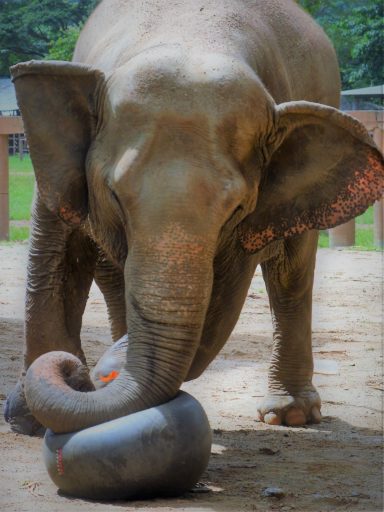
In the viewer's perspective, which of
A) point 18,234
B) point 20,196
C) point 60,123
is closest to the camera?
point 60,123

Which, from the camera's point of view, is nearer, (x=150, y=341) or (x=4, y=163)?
(x=150, y=341)

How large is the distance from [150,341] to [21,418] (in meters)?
1.48

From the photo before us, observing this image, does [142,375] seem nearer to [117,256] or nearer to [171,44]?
[117,256]

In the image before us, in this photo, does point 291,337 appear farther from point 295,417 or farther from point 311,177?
point 311,177

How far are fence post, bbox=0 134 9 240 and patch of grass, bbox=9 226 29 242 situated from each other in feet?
0.50

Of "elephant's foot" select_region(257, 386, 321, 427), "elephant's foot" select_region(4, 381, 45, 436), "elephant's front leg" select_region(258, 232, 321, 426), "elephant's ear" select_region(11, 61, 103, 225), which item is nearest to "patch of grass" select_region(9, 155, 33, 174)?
"elephant's front leg" select_region(258, 232, 321, 426)

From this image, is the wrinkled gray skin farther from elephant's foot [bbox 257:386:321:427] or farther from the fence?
the fence

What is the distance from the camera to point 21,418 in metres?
5.00

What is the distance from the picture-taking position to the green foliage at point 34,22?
997 inches

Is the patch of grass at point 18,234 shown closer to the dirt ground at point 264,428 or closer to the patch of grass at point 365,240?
the dirt ground at point 264,428

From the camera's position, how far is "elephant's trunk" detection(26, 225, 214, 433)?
3588 millimetres

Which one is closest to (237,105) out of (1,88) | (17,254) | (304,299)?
(304,299)

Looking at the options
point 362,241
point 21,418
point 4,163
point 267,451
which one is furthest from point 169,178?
point 362,241

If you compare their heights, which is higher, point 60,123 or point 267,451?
point 60,123
